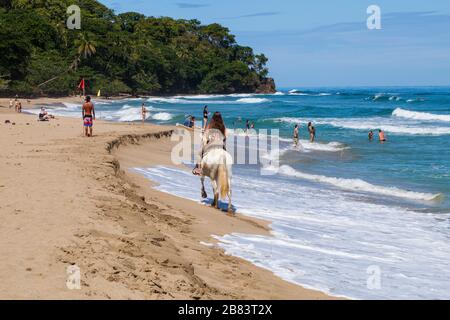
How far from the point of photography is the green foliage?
73438 millimetres

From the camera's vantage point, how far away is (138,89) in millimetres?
103125

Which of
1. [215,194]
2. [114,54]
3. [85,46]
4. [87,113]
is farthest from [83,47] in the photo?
[215,194]

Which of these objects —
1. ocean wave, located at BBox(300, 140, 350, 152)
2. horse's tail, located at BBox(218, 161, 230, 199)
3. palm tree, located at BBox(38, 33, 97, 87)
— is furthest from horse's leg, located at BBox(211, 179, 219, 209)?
palm tree, located at BBox(38, 33, 97, 87)

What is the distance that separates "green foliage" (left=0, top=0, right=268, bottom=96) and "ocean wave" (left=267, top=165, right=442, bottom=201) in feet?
154

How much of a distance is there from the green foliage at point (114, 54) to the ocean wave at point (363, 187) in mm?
46907

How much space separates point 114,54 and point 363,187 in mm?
89237

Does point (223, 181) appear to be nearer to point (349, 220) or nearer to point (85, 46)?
point (349, 220)

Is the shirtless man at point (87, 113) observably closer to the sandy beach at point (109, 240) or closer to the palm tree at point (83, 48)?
the sandy beach at point (109, 240)

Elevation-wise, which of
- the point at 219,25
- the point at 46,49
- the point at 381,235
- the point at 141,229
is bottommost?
the point at 381,235

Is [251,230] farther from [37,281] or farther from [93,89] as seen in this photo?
[93,89]

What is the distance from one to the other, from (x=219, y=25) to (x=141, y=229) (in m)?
144

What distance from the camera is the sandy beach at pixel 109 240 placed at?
500cm

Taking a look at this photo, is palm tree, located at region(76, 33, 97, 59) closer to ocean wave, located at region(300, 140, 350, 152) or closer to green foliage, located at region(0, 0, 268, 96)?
green foliage, located at region(0, 0, 268, 96)

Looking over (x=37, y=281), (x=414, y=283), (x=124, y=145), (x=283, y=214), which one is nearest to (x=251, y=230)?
(x=283, y=214)
